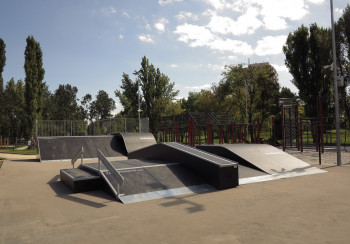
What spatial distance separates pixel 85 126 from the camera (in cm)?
2909

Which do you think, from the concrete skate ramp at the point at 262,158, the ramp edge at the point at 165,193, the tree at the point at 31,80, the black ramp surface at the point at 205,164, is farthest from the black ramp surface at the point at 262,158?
the tree at the point at 31,80

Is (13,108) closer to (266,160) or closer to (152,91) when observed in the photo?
(152,91)

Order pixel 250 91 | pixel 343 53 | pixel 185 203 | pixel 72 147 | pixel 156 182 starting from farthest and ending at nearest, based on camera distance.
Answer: pixel 250 91 → pixel 343 53 → pixel 72 147 → pixel 156 182 → pixel 185 203

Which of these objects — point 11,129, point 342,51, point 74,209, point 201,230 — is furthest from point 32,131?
point 342,51

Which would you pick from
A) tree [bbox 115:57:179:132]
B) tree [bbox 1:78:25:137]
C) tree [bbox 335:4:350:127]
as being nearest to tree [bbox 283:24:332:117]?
tree [bbox 335:4:350:127]

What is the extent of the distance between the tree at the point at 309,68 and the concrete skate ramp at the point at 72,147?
79.1 feet

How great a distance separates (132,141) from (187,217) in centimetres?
1384

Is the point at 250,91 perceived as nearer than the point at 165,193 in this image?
No

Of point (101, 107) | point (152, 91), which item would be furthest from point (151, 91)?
point (101, 107)

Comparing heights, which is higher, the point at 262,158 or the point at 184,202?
the point at 262,158

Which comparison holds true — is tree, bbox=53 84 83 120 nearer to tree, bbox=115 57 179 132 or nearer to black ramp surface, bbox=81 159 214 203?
tree, bbox=115 57 179 132

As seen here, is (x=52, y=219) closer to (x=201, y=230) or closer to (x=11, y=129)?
(x=201, y=230)

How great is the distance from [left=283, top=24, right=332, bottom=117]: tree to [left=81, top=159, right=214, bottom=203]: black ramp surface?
27508mm

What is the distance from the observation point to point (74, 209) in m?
5.75
